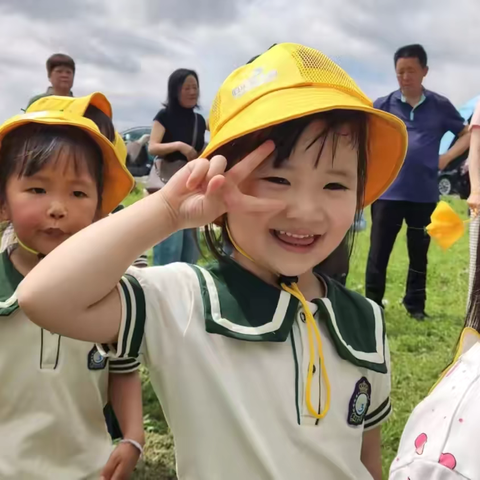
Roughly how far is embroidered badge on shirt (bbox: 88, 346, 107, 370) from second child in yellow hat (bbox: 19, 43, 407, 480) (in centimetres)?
51

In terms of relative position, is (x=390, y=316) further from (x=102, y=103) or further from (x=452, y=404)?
(x=452, y=404)

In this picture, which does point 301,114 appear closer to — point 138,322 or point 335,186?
point 335,186

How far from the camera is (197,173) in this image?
112cm

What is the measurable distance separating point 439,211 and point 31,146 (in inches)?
47.1

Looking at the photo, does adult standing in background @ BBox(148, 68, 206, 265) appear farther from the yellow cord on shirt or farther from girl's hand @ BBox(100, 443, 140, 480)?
girl's hand @ BBox(100, 443, 140, 480)

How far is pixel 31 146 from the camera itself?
5.60 feet

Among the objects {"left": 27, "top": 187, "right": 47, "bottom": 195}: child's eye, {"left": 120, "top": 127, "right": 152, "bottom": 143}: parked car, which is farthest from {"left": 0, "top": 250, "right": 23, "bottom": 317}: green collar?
{"left": 120, "top": 127, "right": 152, "bottom": 143}: parked car

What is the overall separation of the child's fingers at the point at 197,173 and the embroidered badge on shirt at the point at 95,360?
763 mm

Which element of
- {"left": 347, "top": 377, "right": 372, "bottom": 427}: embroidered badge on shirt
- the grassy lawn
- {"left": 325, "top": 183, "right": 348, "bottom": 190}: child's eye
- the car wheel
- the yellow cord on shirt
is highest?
the car wheel

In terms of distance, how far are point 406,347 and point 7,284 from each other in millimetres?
2787

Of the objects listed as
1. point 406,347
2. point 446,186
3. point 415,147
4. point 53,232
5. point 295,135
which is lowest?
point 406,347

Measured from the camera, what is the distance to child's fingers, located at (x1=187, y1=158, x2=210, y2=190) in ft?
A: 3.67

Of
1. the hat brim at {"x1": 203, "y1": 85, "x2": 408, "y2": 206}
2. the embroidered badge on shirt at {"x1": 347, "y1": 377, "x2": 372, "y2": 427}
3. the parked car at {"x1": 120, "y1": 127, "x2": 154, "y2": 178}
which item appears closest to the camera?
the hat brim at {"x1": 203, "y1": 85, "x2": 408, "y2": 206}

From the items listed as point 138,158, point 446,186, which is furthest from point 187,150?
point 446,186
